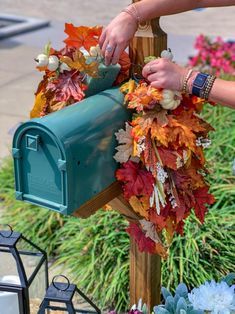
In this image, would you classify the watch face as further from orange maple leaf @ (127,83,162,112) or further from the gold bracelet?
the gold bracelet

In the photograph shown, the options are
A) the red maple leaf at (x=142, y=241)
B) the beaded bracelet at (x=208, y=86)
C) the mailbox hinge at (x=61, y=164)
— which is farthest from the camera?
the red maple leaf at (x=142, y=241)

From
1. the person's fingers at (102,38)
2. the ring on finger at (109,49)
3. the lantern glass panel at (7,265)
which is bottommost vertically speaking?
the lantern glass panel at (7,265)

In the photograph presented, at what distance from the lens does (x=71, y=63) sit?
181cm

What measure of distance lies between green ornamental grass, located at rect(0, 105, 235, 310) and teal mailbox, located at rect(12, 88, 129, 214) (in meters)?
1.16

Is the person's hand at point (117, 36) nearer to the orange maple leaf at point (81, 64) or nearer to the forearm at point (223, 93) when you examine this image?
the orange maple leaf at point (81, 64)

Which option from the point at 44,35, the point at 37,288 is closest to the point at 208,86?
the point at 37,288

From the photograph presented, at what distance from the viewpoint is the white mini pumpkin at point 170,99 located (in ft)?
5.82

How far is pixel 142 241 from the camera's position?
6.74 ft

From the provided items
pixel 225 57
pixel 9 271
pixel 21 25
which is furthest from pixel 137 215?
pixel 21 25

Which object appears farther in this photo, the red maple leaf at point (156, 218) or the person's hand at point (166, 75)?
the red maple leaf at point (156, 218)

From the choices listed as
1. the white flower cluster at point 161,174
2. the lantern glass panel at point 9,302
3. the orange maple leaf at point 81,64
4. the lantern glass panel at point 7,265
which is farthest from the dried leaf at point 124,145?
the lantern glass panel at point 7,265

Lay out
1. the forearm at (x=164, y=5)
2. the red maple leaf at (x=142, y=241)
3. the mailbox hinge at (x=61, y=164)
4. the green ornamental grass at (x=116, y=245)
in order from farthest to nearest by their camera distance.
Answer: the green ornamental grass at (x=116, y=245) < the red maple leaf at (x=142, y=241) < the forearm at (x=164, y=5) < the mailbox hinge at (x=61, y=164)

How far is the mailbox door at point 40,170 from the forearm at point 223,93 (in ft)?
1.62

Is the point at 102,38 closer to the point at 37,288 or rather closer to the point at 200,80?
the point at 200,80
